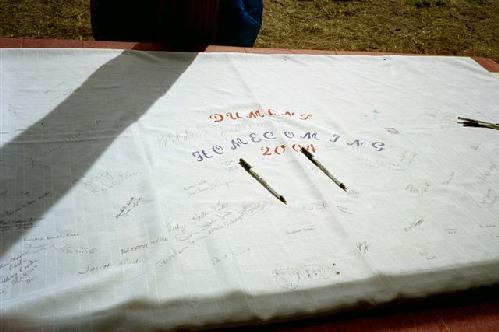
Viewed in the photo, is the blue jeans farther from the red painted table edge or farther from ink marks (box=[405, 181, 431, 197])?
ink marks (box=[405, 181, 431, 197])

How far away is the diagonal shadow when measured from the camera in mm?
955

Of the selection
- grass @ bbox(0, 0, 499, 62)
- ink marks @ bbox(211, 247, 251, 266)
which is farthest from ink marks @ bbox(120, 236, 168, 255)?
grass @ bbox(0, 0, 499, 62)

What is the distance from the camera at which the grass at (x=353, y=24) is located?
129 inches

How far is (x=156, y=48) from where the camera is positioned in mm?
1670

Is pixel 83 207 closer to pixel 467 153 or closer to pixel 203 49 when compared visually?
pixel 203 49

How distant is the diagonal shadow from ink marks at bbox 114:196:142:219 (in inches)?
5.8

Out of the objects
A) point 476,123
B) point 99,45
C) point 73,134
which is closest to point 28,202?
point 73,134

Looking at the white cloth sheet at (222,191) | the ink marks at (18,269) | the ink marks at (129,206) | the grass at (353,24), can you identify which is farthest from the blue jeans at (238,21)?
the ink marks at (18,269)

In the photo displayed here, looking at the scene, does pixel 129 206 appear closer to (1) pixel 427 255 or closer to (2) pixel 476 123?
(1) pixel 427 255

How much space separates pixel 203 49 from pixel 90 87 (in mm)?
522

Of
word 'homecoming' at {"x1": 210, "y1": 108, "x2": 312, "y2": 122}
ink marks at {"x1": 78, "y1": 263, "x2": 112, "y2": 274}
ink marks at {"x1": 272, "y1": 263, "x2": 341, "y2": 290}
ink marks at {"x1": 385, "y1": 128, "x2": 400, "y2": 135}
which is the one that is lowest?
ink marks at {"x1": 272, "y1": 263, "x2": 341, "y2": 290}

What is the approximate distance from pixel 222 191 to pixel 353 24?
139 inches

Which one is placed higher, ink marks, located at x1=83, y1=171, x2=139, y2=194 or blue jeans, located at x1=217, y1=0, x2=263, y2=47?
blue jeans, located at x1=217, y1=0, x2=263, y2=47

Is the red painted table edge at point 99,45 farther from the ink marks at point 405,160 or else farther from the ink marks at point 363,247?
the ink marks at point 363,247
